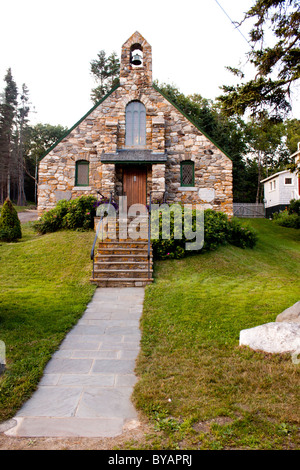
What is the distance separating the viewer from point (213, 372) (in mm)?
3771

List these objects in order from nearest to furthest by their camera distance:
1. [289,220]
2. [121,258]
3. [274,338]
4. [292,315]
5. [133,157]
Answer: [274,338] → [292,315] → [121,258] → [133,157] → [289,220]

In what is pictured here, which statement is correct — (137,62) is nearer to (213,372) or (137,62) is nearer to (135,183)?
(135,183)

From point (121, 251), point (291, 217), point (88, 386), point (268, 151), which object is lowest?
point (88, 386)

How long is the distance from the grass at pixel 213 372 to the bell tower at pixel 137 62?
1074 cm

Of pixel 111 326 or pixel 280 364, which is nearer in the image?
pixel 280 364

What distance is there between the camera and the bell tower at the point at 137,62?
14.7 meters

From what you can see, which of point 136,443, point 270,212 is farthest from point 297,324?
point 270,212

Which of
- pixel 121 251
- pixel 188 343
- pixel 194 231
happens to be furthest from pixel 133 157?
Answer: pixel 188 343

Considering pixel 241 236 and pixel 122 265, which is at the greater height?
pixel 241 236

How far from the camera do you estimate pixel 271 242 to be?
51.9 ft

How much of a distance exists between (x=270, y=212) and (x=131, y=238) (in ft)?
71.9

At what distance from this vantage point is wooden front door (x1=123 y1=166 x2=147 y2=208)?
1437cm

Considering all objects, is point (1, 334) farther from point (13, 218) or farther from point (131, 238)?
point (13, 218)

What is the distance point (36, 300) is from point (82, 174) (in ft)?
29.9
